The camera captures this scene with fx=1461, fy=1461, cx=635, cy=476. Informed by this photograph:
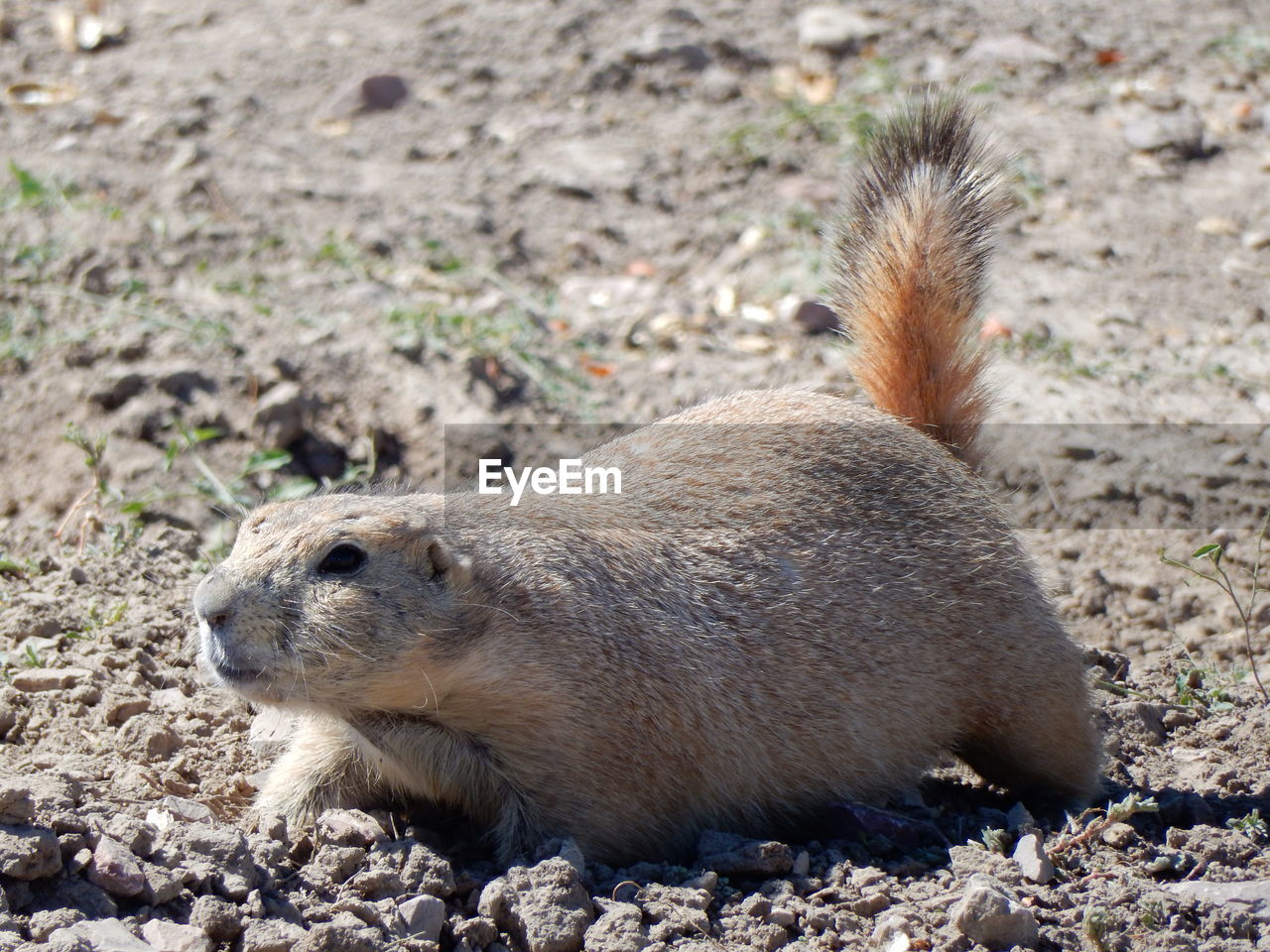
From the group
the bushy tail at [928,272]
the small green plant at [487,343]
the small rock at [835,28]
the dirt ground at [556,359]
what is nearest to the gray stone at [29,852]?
the dirt ground at [556,359]

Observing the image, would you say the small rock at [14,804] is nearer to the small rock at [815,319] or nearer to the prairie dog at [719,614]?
the prairie dog at [719,614]

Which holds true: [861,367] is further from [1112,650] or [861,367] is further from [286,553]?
[286,553]

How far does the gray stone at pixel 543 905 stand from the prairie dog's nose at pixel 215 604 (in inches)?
36.9

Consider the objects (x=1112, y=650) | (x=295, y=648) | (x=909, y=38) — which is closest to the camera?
(x=295, y=648)

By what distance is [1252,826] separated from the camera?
4055 mm

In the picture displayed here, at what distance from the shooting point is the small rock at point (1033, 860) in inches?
147

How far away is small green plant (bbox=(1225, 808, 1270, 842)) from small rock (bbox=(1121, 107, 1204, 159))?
504 cm

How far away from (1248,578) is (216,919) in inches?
164

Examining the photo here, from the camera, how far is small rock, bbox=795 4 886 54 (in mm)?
9297

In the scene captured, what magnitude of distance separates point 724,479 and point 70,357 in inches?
135

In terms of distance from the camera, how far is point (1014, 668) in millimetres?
4492

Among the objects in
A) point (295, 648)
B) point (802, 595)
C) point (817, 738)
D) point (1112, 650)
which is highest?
point (295, 648)

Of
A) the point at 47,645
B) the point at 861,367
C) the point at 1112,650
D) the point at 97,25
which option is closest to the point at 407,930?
the point at 47,645

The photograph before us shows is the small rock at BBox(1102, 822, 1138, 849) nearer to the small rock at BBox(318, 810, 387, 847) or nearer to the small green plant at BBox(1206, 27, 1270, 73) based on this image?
the small rock at BBox(318, 810, 387, 847)
